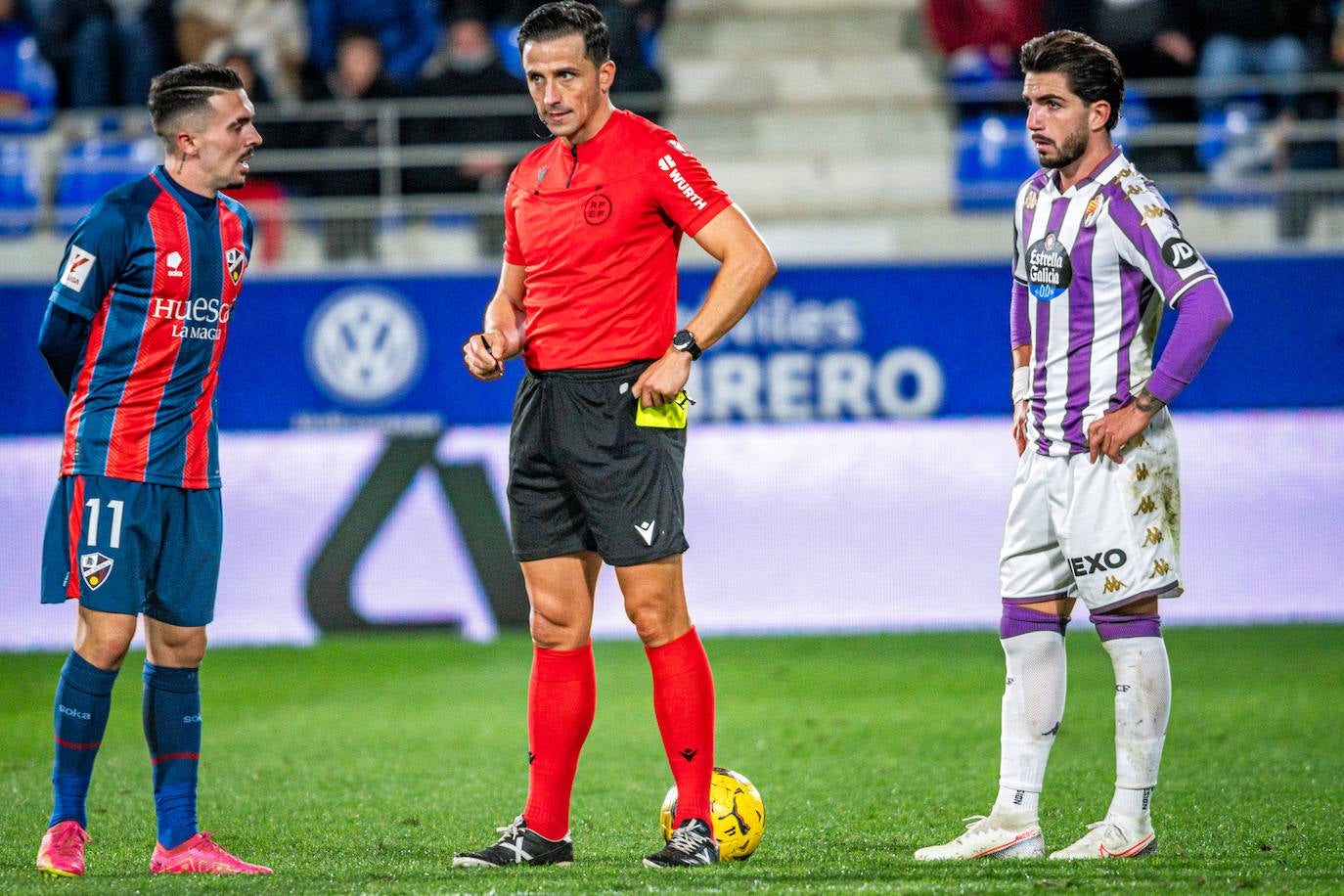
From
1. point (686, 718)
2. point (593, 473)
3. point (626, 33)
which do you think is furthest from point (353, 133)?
point (686, 718)

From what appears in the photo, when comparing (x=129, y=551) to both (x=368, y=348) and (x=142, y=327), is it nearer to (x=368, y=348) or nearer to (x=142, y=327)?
(x=142, y=327)

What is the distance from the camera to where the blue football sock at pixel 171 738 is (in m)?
4.35

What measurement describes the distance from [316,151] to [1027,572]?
313 inches

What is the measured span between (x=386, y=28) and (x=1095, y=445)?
925cm

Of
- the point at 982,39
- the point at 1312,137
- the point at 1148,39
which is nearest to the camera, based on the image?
the point at 1312,137

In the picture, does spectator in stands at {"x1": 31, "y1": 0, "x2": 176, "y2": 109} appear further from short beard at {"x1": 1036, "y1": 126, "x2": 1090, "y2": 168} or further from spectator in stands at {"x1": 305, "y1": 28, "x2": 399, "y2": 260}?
short beard at {"x1": 1036, "y1": 126, "x2": 1090, "y2": 168}

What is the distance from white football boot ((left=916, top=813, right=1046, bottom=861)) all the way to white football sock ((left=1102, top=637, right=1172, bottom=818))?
225 millimetres

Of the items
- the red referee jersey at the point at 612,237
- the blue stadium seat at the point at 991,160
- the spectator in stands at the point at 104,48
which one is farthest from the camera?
the spectator in stands at the point at 104,48

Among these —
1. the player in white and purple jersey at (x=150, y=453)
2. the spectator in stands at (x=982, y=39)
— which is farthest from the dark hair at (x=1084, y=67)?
the spectator in stands at (x=982, y=39)

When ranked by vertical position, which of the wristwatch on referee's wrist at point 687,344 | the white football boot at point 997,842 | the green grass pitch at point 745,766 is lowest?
the green grass pitch at point 745,766

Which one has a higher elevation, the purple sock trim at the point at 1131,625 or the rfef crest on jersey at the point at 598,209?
the rfef crest on jersey at the point at 598,209

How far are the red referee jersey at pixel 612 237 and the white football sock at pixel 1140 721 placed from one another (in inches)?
59.1

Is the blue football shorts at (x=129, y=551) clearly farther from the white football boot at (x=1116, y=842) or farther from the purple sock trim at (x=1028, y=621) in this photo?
the white football boot at (x=1116, y=842)

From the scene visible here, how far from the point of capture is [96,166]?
1112 centimetres
